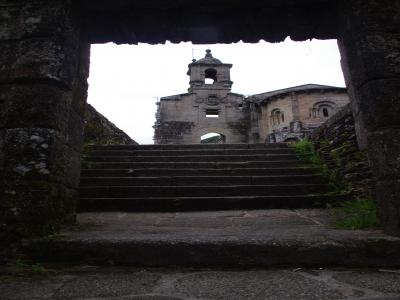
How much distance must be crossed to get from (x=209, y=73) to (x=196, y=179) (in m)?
22.8

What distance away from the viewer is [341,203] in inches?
171

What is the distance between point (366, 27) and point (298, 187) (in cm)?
291

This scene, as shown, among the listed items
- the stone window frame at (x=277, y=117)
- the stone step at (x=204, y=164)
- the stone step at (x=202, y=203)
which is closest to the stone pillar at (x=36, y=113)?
the stone step at (x=202, y=203)

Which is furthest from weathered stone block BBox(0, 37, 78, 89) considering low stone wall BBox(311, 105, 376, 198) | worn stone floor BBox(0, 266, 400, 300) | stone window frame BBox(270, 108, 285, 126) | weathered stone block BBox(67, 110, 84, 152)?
stone window frame BBox(270, 108, 285, 126)

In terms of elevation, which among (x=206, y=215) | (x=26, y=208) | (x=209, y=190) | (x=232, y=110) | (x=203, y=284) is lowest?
(x=203, y=284)

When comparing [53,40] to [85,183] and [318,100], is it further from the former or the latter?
[318,100]

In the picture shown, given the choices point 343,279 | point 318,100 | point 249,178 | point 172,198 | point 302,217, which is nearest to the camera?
point 343,279

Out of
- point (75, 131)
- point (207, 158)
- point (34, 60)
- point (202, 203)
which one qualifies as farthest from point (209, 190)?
point (34, 60)

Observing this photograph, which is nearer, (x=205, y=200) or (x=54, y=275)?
(x=54, y=275)

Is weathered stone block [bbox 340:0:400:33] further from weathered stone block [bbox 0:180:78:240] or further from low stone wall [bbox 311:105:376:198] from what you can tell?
weathered stone block [bbox 0:180:78:240]

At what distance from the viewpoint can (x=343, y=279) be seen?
174 cm

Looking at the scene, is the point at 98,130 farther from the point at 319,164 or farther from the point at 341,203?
the point at 341,203

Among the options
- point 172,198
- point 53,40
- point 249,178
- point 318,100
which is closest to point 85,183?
point 172,198

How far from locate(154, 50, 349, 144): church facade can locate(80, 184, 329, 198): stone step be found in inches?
735
